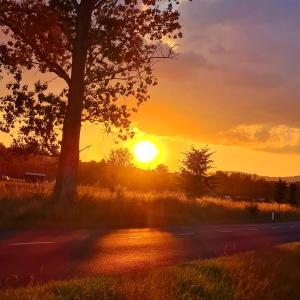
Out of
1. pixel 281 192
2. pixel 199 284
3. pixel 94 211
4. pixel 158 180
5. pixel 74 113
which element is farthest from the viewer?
pixel 158 180

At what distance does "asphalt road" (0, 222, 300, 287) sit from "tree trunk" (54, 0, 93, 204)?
16.4ft

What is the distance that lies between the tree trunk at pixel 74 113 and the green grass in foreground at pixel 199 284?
463 inches

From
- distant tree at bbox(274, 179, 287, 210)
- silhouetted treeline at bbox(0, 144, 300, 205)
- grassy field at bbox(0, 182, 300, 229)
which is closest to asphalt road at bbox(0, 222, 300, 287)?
grassy field at bbox(0, 182, 300, 229)

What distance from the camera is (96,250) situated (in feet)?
46.3

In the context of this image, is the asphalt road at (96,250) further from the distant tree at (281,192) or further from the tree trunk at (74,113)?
the distant tree at (281,192)

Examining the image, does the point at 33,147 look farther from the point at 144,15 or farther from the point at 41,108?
the point at 144,15

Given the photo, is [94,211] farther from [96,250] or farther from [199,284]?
[199,284]

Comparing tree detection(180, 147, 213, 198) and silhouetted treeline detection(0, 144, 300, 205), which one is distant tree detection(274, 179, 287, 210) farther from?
tree detection(180, 147, 213, 198)

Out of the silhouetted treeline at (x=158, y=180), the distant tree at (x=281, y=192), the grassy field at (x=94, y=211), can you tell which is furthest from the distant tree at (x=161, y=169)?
the grassy field at (x=94, y=211)

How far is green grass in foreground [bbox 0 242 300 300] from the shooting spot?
7.91 meters

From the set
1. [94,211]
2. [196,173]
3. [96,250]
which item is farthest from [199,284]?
[196,173]

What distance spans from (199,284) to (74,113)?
16.0 metres

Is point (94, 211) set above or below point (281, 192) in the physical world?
below

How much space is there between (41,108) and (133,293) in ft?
62.1
